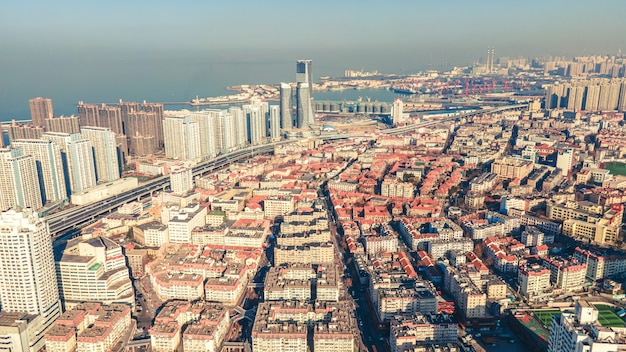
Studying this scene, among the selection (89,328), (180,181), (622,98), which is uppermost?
(622,98)

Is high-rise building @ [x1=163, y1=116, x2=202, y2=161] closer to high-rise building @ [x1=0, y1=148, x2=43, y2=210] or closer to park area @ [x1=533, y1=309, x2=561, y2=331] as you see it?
high-rise building @ [x1=0, y1=148, x2=43, y2=210]

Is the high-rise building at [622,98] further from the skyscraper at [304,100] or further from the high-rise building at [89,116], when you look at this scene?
the high-rise building at [89,116]

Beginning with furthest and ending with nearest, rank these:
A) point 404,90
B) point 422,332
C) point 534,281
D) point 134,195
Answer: point 404,90
point 134,195
point 534,281
point 422,332

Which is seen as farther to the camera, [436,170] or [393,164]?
[393,164]

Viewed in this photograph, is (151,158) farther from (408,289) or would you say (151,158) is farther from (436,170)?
(408,289)

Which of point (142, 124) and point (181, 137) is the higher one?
point (142, 124)

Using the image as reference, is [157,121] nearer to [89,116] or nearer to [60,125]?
[89,116]

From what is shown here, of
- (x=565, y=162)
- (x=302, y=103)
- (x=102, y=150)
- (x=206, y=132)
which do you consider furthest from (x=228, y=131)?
(x=565, y=162)

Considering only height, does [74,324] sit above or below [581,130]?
below

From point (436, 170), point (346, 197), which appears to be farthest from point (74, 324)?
point (436, 170)
